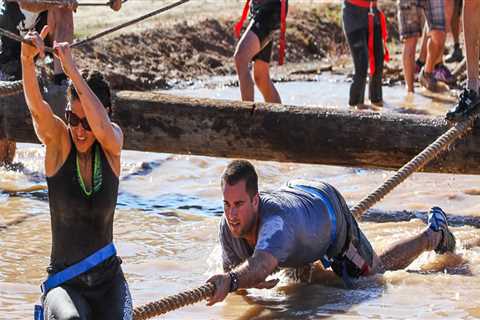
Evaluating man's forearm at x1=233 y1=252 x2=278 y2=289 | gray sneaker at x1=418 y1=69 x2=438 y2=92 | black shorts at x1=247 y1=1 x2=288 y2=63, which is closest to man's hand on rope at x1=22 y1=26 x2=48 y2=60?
man's forearm at x1=233 y1=252 x2=278 y2=289

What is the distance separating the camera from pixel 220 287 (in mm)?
A: 5770

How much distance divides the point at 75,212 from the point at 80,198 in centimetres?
6

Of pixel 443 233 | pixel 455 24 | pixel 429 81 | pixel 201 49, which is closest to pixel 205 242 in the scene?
pixel 443 233

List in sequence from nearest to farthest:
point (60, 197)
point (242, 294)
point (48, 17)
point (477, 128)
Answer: point (60, 197) < point (242, 294) < point (477, 128) < point (48, 17)

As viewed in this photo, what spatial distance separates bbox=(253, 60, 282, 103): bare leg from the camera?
10.5m

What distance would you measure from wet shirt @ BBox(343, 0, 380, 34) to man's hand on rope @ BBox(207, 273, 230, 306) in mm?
6651

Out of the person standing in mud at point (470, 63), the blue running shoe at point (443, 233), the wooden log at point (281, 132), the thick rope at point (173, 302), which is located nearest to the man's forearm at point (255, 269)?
the thick rope at point (173, 302)

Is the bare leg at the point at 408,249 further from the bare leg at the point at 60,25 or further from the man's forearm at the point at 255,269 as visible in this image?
the bare leg at the point at 60,25

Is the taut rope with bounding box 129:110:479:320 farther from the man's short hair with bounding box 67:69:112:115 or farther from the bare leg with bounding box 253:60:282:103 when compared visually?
the man's short hair with bounding box 67:69:112:115

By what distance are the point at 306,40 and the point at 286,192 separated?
1094cm

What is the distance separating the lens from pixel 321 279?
682 centimetres

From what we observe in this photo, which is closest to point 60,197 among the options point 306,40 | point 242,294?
point 242,294

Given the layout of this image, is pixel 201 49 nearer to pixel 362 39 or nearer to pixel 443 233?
pixel 362 39

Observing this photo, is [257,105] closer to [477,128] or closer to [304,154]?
[304,154]
